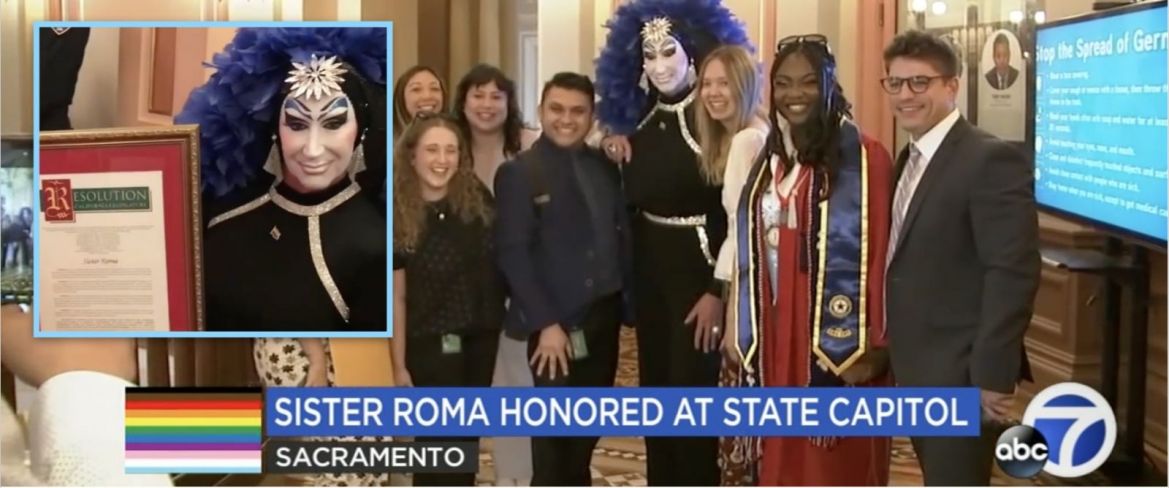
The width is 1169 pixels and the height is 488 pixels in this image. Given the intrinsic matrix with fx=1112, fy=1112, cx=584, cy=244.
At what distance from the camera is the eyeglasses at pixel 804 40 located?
6.32 feet

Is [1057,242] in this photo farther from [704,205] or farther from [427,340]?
[427,340]

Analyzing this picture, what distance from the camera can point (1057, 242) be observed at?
1940 millimetres

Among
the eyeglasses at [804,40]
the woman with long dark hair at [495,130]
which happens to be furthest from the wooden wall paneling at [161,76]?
the eyeglasses at [804,40]

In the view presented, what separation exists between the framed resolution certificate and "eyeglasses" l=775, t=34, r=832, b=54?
1.05 m

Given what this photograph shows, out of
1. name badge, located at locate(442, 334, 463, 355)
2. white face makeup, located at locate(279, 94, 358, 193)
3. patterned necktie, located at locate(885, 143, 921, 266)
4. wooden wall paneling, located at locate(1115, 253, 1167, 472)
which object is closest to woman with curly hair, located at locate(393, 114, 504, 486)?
name badge, located at locate(442, 334, 463, 355)

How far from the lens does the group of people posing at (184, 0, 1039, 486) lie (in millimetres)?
1932

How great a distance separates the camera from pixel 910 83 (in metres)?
1.93

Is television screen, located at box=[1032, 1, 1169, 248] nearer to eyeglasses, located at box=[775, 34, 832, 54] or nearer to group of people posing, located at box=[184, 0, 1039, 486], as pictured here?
group of people posing, located at box=[184, 0, 1039, 486]

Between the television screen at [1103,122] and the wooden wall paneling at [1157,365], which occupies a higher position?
the television screen at [1103,122]

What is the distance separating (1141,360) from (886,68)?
675mm

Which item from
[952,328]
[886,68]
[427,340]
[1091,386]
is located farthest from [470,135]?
[1091,386]

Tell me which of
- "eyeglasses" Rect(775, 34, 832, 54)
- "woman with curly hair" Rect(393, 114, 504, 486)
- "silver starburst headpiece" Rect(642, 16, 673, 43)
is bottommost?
"woman with curly hair" Rect(393, 114, 504, 486)

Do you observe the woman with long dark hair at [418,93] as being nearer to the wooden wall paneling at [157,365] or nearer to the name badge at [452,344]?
the name badge at [452,344]

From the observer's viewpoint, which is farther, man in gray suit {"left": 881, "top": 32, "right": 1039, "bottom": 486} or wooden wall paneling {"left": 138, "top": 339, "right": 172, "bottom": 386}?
wooden wall paneling {"left": 138, "top": 339, "right": 172, "bottom": 386}
